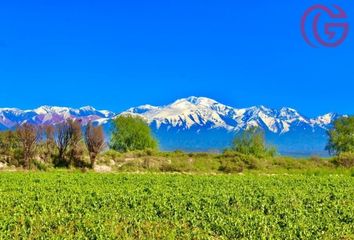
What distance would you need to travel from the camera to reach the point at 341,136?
77.0 metres

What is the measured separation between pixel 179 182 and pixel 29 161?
21.0 m

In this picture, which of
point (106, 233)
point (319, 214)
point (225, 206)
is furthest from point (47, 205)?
point (319, 214)

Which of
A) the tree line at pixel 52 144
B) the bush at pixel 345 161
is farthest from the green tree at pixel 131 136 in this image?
the bush at pixel 345 161

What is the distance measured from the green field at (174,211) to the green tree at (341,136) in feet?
178

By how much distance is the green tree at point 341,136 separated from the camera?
75750 mm

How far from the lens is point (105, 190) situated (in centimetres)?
2125

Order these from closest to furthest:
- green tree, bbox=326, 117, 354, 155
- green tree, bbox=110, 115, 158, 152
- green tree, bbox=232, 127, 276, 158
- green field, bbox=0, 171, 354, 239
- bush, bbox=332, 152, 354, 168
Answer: green field, bbox=0, 171, 354, 239
bush, bbox=332, 152, 354, 168
green tree, bbox=232, 127, 276, 158
green tree, bbox=110, 115, 158, 152
green tree, bbox=326, 117, 354, 155

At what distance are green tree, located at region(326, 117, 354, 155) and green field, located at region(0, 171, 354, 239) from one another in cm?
5426

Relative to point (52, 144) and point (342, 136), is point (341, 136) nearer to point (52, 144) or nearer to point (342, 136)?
point (342, 136)

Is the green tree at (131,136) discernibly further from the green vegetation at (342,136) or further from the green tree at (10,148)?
the green vegetation at (342,136)

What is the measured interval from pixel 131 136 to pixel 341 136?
31.7 m

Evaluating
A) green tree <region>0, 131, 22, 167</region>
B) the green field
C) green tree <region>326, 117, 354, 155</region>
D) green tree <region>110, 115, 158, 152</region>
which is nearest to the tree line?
green tree <region>0, 131, 22, 167</region>

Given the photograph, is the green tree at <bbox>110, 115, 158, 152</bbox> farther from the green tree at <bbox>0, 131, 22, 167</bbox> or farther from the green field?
the green field

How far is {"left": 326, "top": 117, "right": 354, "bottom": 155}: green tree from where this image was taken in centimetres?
7575
